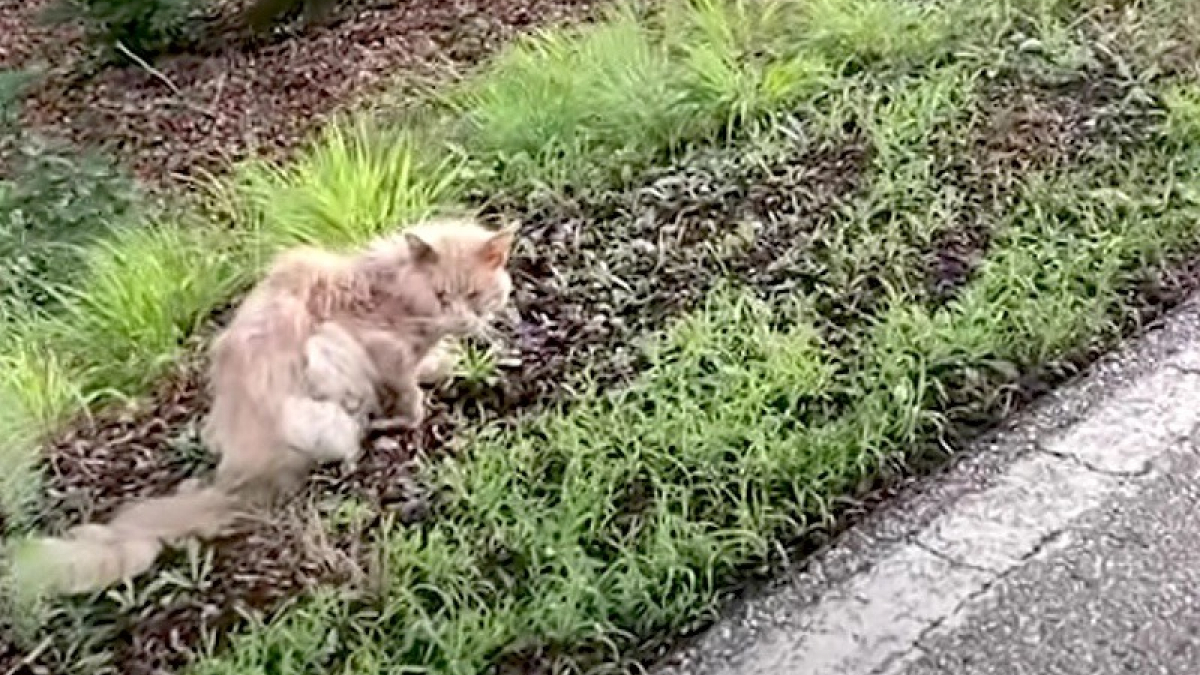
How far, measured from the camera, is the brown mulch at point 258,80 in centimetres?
416

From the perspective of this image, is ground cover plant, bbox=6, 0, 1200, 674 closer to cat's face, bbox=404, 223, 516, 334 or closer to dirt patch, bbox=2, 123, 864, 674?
dirt patch, bbox=2, 123, 864, 674

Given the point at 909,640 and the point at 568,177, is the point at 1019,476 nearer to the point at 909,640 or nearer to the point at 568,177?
the point at 909,640

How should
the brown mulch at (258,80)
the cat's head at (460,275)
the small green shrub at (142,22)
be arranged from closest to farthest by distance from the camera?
the cat's head at (460,275) < the brown mulch at (258,80) < the small green shrub at (142,22)

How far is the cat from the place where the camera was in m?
2.24

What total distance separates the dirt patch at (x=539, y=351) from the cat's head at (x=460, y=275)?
12 cm

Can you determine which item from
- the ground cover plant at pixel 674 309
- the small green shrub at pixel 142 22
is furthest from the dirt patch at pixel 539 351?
the small green shrub at pixel 142 22

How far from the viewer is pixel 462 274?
2.49m

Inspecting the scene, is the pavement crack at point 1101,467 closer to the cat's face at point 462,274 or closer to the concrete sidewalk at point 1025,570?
the concrete sidewalk at point 1025,570

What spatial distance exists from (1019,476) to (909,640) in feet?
1.11

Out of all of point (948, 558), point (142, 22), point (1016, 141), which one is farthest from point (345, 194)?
point (142, 22)

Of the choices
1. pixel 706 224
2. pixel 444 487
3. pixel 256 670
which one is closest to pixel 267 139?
pixel 706 224

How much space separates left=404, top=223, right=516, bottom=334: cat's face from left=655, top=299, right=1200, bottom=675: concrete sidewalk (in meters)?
0.60

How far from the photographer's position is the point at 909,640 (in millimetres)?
2002

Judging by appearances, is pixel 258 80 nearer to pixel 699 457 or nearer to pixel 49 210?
pixel 49 210
